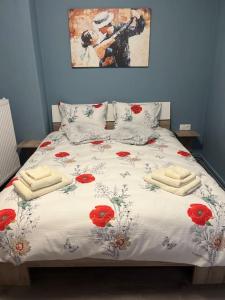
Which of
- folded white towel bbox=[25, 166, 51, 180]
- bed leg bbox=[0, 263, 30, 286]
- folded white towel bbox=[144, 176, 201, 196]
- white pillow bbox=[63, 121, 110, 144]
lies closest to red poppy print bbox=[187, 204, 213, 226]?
folded white towel bbox=[144, 176, 201, 196]

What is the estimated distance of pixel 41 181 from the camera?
1456 millimetres

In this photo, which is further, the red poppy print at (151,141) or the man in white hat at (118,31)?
the man in white hat at (118,31)

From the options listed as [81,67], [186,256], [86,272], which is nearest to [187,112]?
[81,67]

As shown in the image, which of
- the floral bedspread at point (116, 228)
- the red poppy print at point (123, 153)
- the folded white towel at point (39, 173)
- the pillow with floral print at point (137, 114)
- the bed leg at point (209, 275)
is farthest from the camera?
the pillow with floral print at point (137, 114)

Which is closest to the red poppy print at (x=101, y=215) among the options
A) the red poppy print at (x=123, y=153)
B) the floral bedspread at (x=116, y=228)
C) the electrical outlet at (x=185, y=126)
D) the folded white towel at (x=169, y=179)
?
the floral bedspread at (x=116, y=228)

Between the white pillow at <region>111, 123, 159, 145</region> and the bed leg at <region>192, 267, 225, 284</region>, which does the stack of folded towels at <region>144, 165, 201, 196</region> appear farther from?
the white pillow at <region>111, 123, 159, 145</region>

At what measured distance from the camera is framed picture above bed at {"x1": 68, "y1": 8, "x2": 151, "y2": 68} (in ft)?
Answer: 8.48

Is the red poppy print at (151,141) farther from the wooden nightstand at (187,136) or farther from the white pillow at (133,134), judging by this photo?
the wooden nightstand at (187,136)

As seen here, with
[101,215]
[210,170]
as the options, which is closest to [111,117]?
[210,170]

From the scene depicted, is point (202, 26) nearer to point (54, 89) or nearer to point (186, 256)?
point (54, 89)

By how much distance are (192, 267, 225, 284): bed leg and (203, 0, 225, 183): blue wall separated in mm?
1382

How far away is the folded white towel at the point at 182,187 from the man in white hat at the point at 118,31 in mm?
1748

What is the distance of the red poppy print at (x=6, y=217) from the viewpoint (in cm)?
127

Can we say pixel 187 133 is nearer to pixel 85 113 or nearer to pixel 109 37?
pixel 85 113
